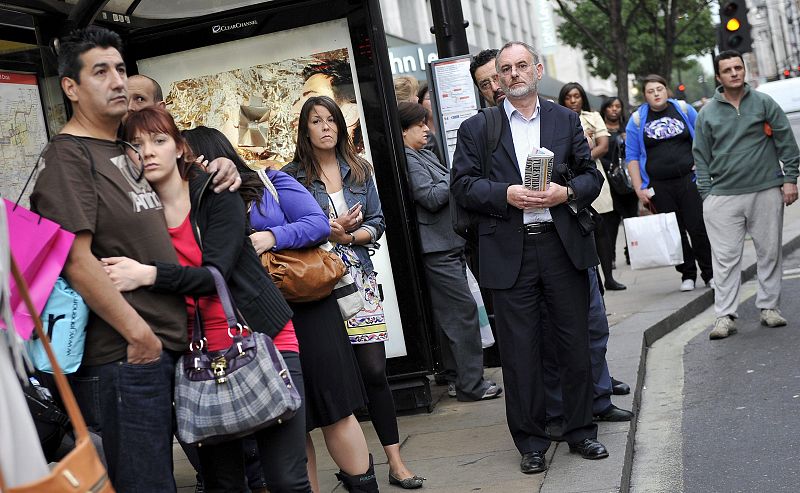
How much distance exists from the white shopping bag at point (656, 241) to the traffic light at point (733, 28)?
7261 mm

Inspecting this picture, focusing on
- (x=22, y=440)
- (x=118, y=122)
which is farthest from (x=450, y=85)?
(x=22, y=440)

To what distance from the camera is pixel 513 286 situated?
5199 mm

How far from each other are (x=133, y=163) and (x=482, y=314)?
418cm

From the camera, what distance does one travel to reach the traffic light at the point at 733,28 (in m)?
16.3

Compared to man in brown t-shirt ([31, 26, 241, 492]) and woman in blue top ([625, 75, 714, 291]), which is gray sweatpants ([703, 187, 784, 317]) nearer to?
woman in blue top ([625, 75, 714, 291])

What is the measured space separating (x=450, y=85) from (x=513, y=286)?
2.57 metres

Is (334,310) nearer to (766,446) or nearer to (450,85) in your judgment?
(766,446)

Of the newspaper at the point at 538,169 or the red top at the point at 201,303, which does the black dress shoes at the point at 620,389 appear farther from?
the red top at the point at 201,303

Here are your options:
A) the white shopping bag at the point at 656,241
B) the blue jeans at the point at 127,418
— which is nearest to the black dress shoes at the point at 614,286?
the white shopping bag at the point at 656,241

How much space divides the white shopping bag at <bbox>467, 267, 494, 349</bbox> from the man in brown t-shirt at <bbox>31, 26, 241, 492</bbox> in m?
3.93

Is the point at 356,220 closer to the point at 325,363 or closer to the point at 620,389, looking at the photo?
the point at 325,363

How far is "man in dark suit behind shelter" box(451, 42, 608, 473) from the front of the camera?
5172 mm

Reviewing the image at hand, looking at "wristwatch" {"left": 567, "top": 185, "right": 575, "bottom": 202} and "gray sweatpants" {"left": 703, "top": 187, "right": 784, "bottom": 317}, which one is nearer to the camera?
"wristwatch" {"left": 567, "top": 185, "right": 575, "bottom": 202}

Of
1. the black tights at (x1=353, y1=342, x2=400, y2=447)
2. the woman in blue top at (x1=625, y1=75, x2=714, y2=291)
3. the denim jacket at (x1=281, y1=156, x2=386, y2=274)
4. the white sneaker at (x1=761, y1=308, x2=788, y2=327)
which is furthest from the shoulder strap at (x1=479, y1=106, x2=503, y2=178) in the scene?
the woman in blue top at (x1=625, y1=75, x2=714, y2=291)
